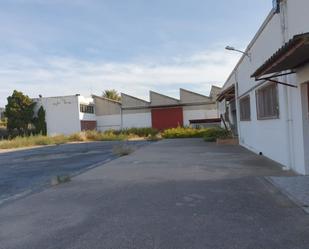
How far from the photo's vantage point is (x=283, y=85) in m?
10.9

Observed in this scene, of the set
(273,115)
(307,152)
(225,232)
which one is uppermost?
(273,115)

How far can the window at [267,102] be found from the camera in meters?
12.6

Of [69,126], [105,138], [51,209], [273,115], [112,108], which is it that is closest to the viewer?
[51,209]

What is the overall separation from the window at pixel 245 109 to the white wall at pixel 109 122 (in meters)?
34.9

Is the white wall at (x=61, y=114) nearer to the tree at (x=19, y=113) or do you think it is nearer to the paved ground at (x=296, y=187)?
the tree at (x=19, y=113)

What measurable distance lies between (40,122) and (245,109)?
37.7 meters

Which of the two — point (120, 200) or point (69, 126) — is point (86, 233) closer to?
point (120, 200)

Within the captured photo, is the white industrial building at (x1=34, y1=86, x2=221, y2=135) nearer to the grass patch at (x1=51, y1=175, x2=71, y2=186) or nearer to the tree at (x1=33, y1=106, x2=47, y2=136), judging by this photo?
the tree at (x1=33, y1=106, x2=47, y2=136)

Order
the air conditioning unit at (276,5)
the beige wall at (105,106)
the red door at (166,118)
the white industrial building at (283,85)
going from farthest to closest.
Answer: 1. the beige wall at (105,106)
2. the red door at (166,118)
3. the air conditioning unit at (276,5)
4. the white industrial building at (283,85)

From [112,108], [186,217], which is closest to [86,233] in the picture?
[186,217]

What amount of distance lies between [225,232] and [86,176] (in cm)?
724

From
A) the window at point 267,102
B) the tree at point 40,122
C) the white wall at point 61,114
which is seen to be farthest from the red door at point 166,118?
the window at point 267,102

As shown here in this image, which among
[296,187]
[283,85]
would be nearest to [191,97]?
[283,85]

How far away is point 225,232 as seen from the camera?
5371 mm
